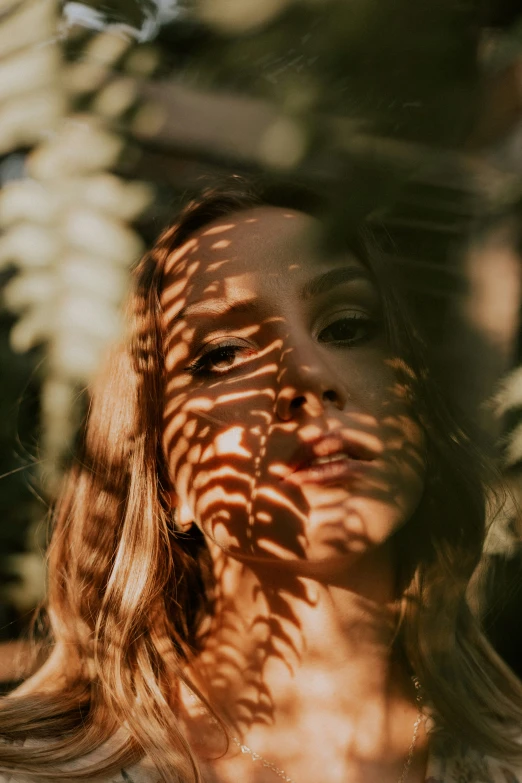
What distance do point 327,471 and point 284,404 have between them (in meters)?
0.15

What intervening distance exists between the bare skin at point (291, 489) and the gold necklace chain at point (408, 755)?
0.03 ft

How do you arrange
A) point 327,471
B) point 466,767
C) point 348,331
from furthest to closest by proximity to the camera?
point 466,767, point 348,331, point 327,471

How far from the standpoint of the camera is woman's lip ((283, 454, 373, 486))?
1.43 m

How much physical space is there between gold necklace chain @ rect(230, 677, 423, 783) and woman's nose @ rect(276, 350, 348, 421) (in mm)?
→ 720

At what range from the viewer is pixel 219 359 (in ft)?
5.39

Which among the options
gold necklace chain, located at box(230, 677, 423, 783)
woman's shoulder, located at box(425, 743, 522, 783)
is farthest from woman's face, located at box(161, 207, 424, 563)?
woman's shoulder, located at box(425, 743, 522, 783)

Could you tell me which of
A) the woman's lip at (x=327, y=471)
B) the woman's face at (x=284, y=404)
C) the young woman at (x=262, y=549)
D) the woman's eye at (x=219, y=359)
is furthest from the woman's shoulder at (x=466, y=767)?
the woman's eye at (x=219, y=359)

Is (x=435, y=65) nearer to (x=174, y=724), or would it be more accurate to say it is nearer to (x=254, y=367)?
(x=254, y=367)

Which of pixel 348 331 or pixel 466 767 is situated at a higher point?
pixel 348 331

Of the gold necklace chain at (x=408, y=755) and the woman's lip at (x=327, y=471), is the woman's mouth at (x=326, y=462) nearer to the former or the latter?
the woman's lip at (x=327, y=471)

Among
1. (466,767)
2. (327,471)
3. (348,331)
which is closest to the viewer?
(327,471)

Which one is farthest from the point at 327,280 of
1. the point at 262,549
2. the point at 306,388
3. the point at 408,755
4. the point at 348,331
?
the point at 408,755

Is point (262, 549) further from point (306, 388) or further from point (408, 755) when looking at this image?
point (408, 755)

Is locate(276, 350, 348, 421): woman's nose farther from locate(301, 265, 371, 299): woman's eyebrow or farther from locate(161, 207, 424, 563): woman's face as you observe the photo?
locate(301, 265, 371, 299): woman's eyebrow
